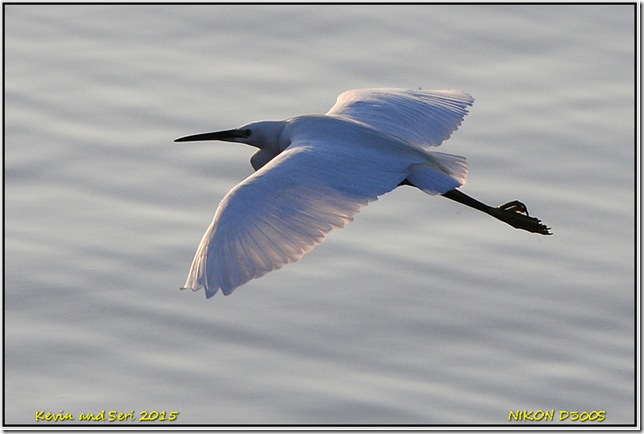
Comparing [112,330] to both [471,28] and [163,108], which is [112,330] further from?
[471,28]

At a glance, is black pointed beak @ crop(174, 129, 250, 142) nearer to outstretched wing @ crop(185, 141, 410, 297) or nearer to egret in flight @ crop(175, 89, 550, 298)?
egret in flight @ crop(175, 89, 550, 298)

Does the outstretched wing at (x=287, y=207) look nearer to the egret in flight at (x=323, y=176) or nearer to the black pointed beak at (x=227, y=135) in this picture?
the egret in flight at (x=323, y=176)

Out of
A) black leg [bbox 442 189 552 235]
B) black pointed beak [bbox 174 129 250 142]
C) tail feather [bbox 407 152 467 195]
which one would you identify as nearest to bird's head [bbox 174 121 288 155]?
black pointed beak [bbox 174 129 250 142]

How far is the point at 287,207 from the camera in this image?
701 cm

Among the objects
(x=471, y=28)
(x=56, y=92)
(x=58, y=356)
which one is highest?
(x=471, y=28)

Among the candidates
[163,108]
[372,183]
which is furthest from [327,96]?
[372,183]

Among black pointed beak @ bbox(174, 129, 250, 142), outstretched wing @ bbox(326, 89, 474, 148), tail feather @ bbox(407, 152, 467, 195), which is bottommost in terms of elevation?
black pointed beak @ bbox(174, 129, 250, 142)

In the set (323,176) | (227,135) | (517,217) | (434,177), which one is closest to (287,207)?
(323,176)

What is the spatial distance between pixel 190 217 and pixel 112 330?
1104 millimetres

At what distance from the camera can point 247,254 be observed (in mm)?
6707

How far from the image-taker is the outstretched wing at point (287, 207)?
6668mm

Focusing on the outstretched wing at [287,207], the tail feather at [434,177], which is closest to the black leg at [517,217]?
Answer: the tail feather at [434,177]

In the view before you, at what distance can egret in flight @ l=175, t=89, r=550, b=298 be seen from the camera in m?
6.73

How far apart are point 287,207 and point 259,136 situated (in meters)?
1.30
